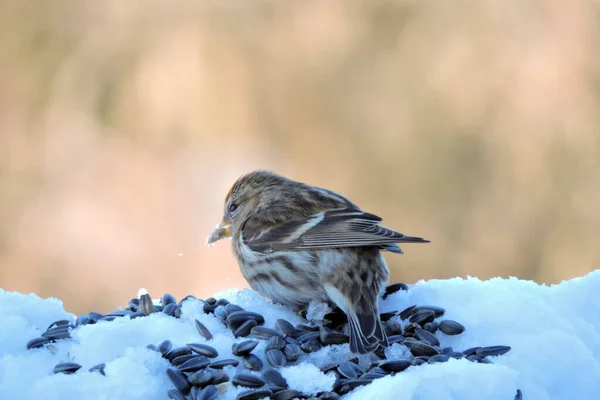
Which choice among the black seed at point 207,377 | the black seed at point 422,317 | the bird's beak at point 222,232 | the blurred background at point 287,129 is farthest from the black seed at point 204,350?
the blurred background at point 287,129

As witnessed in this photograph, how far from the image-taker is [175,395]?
2.36 meters

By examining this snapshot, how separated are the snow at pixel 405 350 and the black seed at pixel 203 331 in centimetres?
2

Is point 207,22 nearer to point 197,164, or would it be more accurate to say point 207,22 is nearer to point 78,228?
point 197,164

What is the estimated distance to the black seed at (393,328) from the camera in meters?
2.93

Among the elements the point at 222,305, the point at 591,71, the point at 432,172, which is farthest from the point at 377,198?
the point at 222,305

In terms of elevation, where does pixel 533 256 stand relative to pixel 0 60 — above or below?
below

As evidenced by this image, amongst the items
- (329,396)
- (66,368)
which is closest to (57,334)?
(66,368)

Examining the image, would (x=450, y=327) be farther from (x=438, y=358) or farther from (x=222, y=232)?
(x=222, y=232)

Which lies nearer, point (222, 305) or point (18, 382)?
point (18, 382)

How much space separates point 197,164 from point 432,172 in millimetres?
1924

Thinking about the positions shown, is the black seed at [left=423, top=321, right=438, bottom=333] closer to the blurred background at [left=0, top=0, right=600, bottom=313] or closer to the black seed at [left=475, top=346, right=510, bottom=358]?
the black seed at [left=475, top=346, right=510, bottom=358]

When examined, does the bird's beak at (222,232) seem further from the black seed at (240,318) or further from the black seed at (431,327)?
the black seed at (431,327)

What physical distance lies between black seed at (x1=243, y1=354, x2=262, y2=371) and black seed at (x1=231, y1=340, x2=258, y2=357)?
0.02 m

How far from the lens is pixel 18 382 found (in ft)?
7.66
